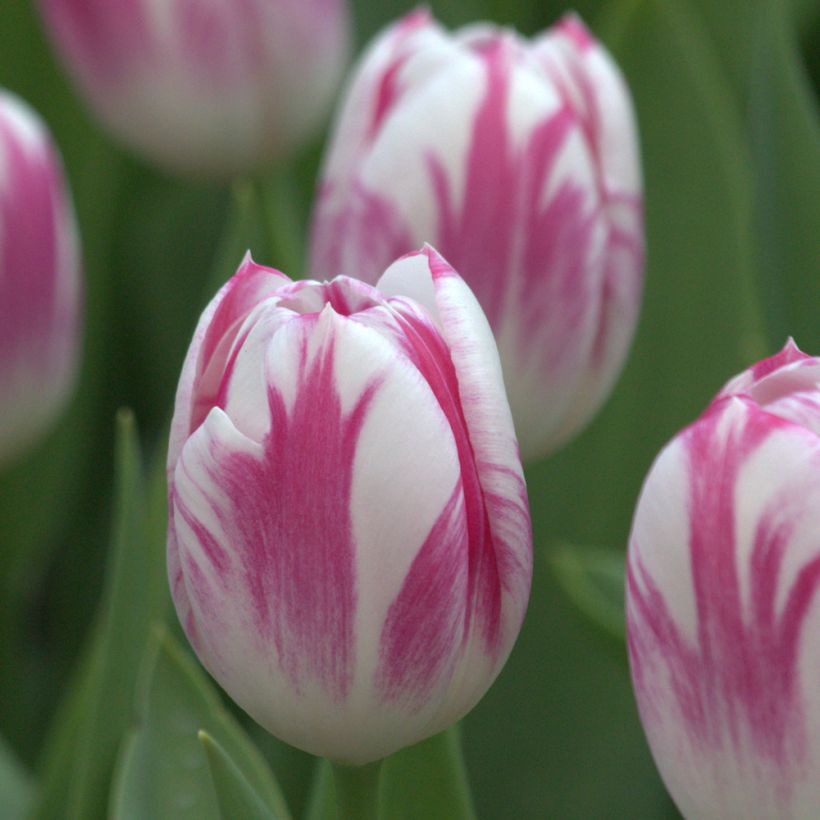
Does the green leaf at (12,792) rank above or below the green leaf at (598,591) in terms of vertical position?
below

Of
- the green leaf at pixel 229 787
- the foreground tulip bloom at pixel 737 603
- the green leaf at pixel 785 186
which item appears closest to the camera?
the foreground tulip bloom at pixel 737 603

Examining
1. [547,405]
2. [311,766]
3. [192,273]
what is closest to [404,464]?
[547,405]

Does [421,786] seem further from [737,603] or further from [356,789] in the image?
[737,603]

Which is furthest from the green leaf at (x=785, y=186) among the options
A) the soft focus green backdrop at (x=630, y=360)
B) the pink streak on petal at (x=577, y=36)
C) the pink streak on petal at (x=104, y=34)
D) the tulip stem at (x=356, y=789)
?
the tulip stem at (x=356, y=789)

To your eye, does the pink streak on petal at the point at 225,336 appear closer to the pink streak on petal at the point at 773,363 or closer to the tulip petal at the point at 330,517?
the tulip petal at the point at 330,517

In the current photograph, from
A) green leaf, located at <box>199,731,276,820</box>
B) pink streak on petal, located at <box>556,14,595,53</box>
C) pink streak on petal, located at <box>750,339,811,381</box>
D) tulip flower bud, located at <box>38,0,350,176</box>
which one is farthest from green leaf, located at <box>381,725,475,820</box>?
tulip flower bud, located at <box>38,0,350,176</box>

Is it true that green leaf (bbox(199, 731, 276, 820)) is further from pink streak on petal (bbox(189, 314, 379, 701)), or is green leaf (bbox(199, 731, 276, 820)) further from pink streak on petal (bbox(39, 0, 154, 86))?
pink streak on petal (bbox(39, 0, 154, 86))
